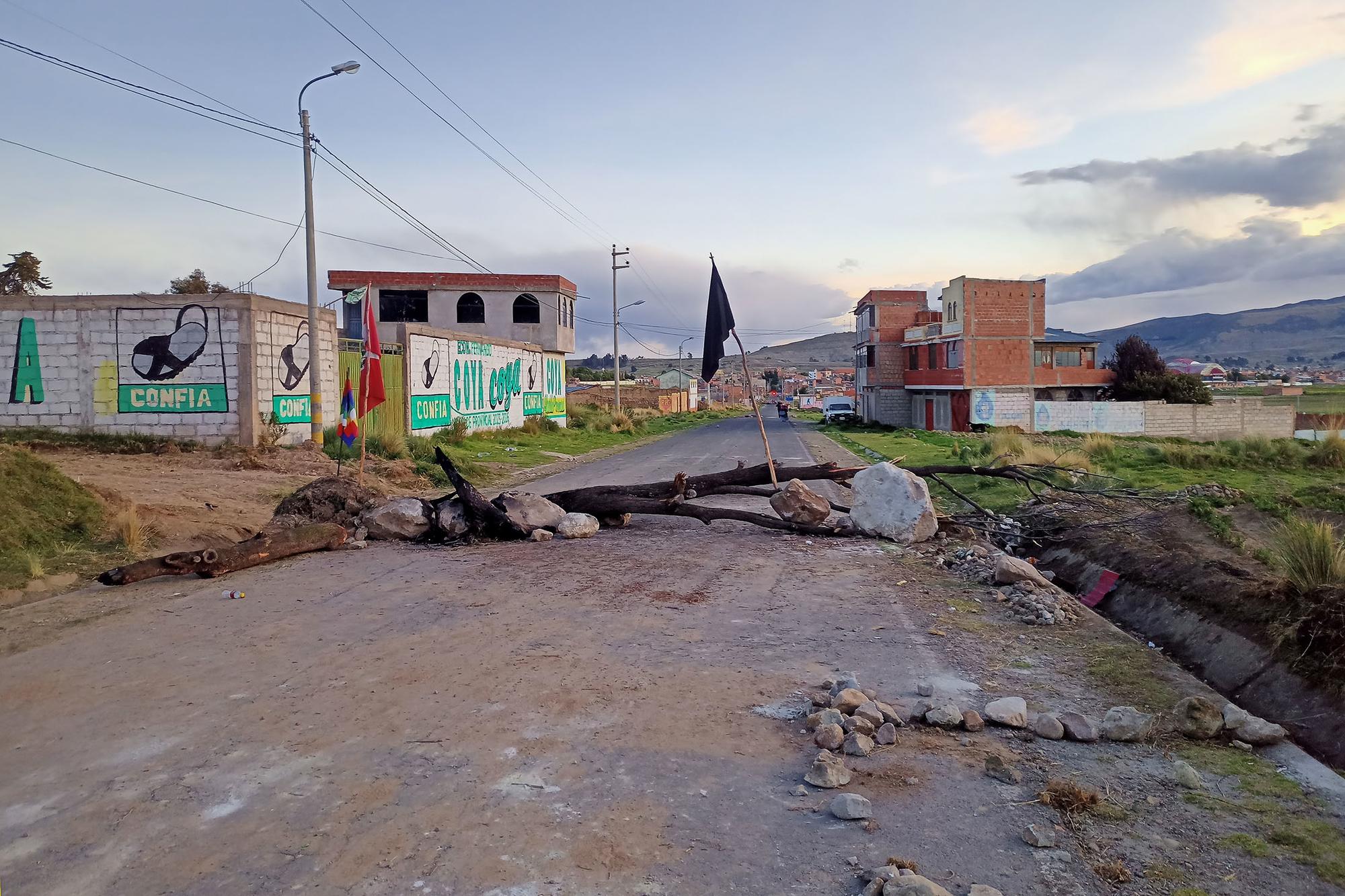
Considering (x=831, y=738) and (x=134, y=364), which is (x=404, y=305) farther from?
(x=831, y=738)

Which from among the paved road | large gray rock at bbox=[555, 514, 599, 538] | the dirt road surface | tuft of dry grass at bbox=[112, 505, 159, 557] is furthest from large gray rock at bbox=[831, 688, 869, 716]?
the paved road

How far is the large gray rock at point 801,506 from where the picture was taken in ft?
38.8

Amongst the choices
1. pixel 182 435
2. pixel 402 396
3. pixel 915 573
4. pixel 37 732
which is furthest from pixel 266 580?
pixel 402 396

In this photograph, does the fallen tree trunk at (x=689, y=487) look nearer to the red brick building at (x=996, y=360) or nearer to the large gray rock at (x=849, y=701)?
the large gray rock at (x=849, y=701)

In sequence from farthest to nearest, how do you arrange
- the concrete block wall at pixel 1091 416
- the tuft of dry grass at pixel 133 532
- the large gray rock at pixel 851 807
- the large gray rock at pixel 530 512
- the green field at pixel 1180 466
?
the concrete block wall at pixel 1091 416, the green field at pixel 1180 466, the large gray rock at pixel 530 512, the tuft of dry grass at pixel 133 532, the large gray rock at pixel 851 807

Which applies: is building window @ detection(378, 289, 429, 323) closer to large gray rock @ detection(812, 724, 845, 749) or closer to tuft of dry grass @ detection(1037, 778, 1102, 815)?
large gray rock @ detection(812, 724, 845, 749)

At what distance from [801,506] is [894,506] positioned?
1267 millimetres

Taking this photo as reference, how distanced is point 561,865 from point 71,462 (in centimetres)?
1617

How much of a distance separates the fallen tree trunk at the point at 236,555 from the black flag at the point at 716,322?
18.1 feet

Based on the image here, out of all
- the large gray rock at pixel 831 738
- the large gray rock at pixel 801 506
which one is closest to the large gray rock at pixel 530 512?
the large gray rock at pixel 801 506

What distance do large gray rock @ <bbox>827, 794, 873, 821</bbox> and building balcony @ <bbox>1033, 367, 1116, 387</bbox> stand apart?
50909 mm

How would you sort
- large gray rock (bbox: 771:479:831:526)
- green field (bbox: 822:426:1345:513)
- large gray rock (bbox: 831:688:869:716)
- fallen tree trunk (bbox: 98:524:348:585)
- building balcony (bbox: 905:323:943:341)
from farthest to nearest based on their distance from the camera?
building balcony (bbox: 905:323:943:341) → green field (bbox: 822:426:1345:513) → large gray rock (bbox: 771:479:831:526) → fallen tree trunk (bbox: 98:524:348:585) → large gray rock (bbox: 831:688:869:716)

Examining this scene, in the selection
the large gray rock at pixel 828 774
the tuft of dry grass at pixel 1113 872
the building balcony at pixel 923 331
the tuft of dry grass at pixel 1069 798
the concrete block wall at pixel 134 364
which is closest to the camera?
the tuft of dry grass at pixel 1113 872

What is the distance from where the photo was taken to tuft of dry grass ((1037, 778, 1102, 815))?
397cm
